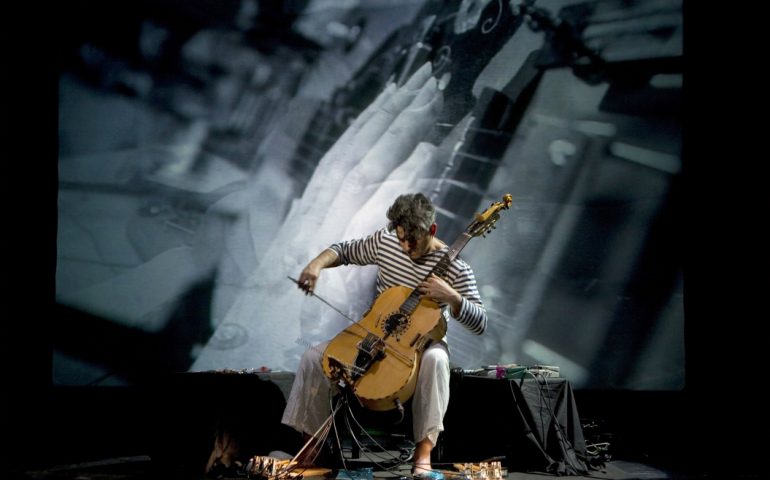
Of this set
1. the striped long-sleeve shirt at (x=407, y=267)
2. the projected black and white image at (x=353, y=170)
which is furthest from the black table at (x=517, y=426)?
the projected black and white image at (x=353, y=170)

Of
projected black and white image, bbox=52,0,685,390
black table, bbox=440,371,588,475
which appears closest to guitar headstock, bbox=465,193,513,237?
black table, bbox=440,371,588,475

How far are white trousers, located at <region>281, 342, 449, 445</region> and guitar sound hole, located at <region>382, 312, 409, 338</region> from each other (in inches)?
6.3

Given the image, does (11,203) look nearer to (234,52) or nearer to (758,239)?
(234,52)

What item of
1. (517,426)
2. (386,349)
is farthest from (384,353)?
(517,426)

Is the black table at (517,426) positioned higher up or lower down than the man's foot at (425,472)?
higher up

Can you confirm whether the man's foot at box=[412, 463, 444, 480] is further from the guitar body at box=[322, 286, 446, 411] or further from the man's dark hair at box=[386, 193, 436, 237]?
the man's dark hair at box=[386, 193, 436, 237]

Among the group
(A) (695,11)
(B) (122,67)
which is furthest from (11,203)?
(A) (695,11)

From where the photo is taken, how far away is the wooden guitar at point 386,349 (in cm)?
312

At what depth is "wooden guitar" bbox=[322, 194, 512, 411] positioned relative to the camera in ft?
10.2

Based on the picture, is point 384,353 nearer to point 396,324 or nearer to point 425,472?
point 396,324

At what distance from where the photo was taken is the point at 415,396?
3.21m

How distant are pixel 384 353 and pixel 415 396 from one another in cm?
24

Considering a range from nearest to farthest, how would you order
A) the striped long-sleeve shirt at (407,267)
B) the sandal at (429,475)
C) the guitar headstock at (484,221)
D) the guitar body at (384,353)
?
the sandal at (429,475) < the guitar body at (384,353) < the striped long-sleeve shirt at (407,267) < the guitar headstock at (484,221)

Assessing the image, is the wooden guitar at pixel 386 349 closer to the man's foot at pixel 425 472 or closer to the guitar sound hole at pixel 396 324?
the guitar sound hole at pixel 396 324
